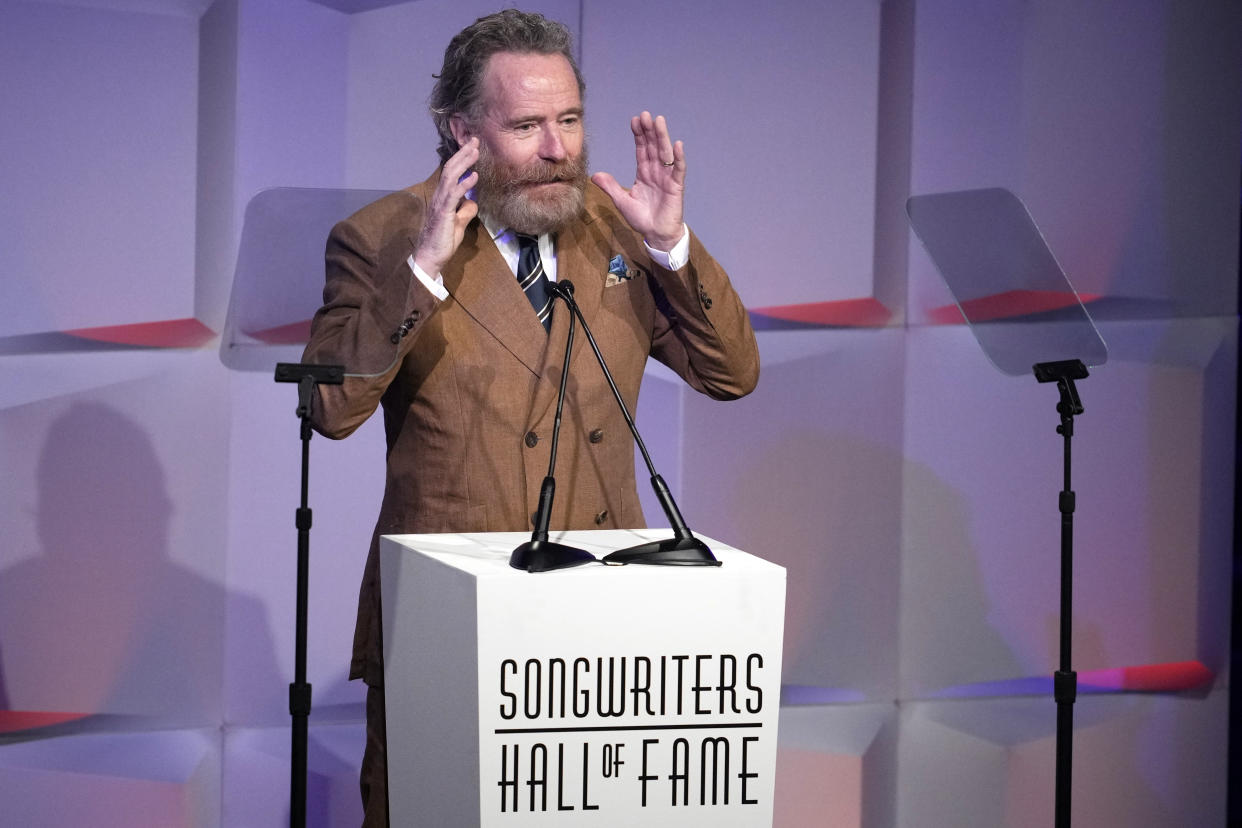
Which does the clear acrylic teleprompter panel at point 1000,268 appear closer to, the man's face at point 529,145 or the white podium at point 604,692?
the man's face at point 529,145

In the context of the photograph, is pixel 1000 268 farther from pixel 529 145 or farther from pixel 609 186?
pixel 529 145

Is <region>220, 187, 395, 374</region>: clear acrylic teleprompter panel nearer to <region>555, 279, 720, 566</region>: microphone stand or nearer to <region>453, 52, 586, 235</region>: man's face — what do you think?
<region>453, 52, 586, 235</region>: man's face

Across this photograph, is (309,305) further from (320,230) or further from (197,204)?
(197,204)

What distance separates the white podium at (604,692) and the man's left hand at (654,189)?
2.14ft

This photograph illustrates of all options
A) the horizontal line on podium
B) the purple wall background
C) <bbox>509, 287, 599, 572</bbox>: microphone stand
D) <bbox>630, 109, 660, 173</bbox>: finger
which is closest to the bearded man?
<bbox>630, 109, 660, 173</bbox>: finger

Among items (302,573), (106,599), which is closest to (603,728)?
(302,573)

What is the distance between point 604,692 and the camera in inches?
71.4

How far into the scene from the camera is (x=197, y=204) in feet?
11.1

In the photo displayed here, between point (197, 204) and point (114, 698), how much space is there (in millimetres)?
1250

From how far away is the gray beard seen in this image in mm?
2332

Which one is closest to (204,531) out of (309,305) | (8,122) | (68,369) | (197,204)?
(68,369)

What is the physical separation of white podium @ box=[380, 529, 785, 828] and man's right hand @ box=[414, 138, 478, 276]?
20.3 inches

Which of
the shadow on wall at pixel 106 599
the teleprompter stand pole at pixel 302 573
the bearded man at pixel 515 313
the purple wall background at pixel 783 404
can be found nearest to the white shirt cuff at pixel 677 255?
the bearded man at pixel 515 313

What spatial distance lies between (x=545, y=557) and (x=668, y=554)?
175 millimetres
